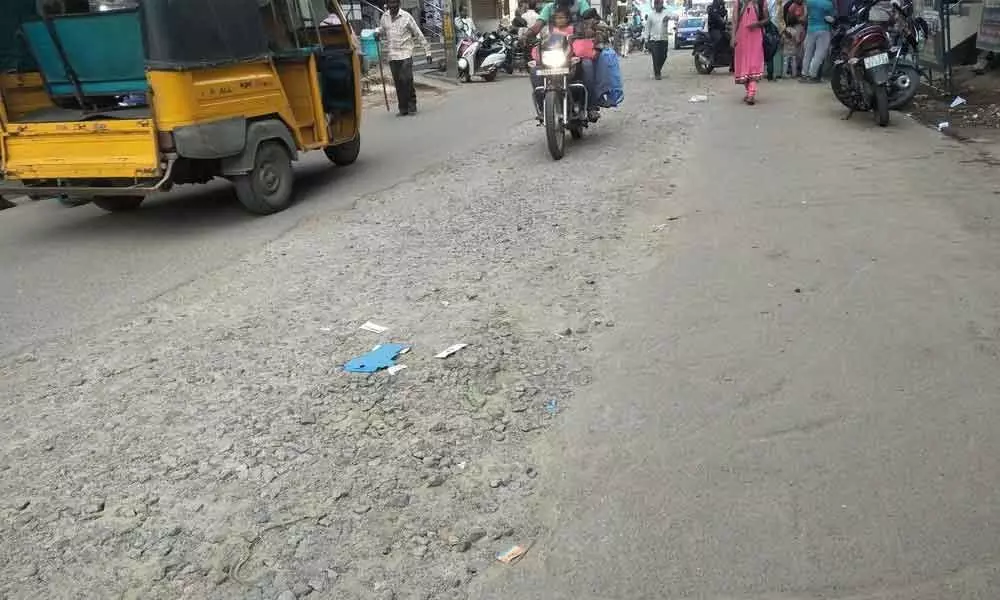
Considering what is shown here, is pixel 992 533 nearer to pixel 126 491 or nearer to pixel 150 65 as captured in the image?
pixel 126 491

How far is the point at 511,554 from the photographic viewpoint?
8.34ft

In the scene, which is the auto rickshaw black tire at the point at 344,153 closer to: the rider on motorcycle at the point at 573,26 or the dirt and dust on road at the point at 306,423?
the rider on motorcycle at the point at 573,26

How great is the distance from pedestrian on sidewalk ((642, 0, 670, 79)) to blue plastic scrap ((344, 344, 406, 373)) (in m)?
14.3

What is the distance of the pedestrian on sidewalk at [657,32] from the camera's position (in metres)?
16.6

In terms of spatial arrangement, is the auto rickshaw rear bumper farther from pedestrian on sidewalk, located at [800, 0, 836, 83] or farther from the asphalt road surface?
pedestrian on sidewalk, located at [800, 0, 836, 83]

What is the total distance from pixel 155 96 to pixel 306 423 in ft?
12.9

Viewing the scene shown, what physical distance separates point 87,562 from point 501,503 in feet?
4.42

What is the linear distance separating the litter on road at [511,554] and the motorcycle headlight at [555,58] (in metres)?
6.87

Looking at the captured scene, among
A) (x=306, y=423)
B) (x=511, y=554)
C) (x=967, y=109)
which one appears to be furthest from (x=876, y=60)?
(x=511, y=554)

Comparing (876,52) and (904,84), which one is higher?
(876,52)

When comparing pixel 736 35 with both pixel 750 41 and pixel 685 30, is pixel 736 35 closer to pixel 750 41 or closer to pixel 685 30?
pixel 750 41

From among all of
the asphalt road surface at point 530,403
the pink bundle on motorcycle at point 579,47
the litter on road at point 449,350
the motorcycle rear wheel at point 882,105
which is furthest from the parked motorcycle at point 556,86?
the litter on road at point 449,350

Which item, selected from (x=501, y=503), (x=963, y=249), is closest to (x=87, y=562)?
(x=501, y=503)

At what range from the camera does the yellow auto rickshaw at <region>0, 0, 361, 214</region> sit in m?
6.23
